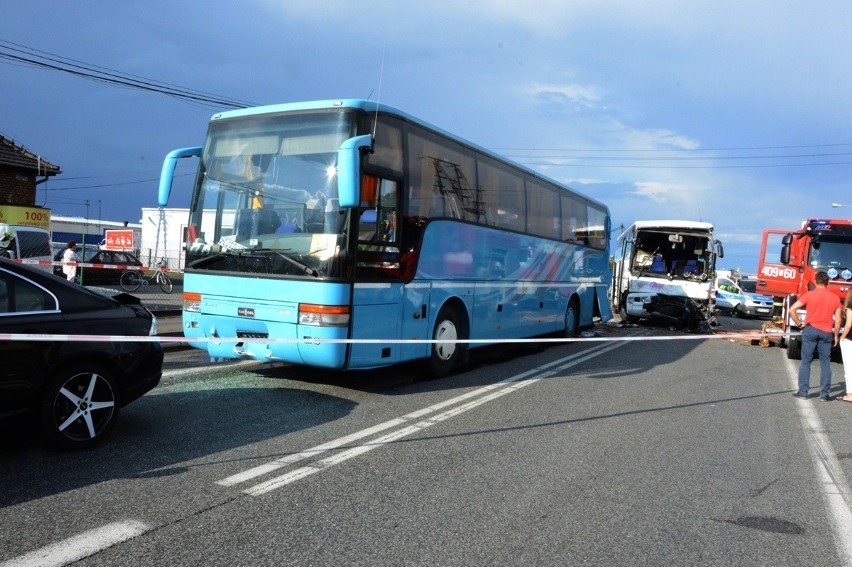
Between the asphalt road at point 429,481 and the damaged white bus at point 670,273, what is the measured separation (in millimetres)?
10852

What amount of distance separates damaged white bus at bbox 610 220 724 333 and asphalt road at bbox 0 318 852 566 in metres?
10.9

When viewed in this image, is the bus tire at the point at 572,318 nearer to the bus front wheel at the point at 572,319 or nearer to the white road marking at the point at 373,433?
the bus front wheel at the point at 572,319

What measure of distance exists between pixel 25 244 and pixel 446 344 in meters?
12.3

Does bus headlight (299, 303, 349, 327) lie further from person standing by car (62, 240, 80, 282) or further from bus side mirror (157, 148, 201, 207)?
person standing by car (62, 240, 80, 282)

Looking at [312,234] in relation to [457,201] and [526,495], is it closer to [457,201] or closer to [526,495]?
[457,201]

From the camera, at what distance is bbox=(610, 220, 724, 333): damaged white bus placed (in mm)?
19578

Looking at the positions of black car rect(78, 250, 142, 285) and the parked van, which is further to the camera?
black car rect(78, 250, 142, 285)

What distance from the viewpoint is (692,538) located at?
4238 mm

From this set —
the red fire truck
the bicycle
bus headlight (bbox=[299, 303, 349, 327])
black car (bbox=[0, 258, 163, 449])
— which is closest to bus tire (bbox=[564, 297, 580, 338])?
the red fire truck

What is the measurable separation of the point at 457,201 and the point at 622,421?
12.8ft

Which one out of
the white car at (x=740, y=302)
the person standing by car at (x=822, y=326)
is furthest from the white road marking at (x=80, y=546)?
the white car at (x=740, y=302)

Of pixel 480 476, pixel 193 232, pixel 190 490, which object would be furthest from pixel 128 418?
pixel 480 476

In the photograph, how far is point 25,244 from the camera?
16.7 meters

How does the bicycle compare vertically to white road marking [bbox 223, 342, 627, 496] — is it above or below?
above
